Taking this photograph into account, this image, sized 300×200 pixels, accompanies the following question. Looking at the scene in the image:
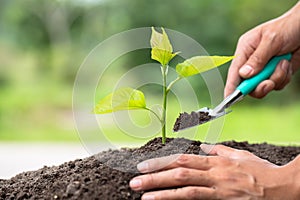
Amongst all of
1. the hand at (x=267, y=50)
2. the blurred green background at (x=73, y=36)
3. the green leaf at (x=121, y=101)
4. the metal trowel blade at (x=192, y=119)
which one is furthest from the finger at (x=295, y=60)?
the blurred green background at (x=73, y=36)

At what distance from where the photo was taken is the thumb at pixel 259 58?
1.33 m

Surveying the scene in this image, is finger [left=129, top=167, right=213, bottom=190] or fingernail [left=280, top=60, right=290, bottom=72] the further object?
fingernail [left=280, top=60, right=290, bottom=72]

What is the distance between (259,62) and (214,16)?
327 centimetres

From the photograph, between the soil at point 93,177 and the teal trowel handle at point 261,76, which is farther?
the teal trowel handle at point 261,76

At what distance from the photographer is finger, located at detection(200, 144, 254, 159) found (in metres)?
0.96

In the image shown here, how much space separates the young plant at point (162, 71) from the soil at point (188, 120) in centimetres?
6

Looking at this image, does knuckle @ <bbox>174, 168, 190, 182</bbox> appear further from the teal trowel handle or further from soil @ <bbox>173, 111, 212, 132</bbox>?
the teal trowel handle

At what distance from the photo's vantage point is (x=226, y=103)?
3.89 feet

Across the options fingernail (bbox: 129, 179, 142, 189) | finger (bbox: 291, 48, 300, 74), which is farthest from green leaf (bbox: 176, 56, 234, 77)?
finger (bbox: 291, 48, 300, 74)

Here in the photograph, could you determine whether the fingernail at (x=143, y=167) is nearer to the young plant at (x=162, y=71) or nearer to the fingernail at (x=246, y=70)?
the young plant at (x=162, y=71)

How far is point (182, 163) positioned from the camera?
854mm

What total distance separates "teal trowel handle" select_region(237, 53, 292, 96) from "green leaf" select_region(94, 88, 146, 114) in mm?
408

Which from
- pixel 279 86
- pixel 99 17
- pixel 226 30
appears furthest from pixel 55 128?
pixel 279 86

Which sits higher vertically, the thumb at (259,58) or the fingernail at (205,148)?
the thumb at (259,58)
